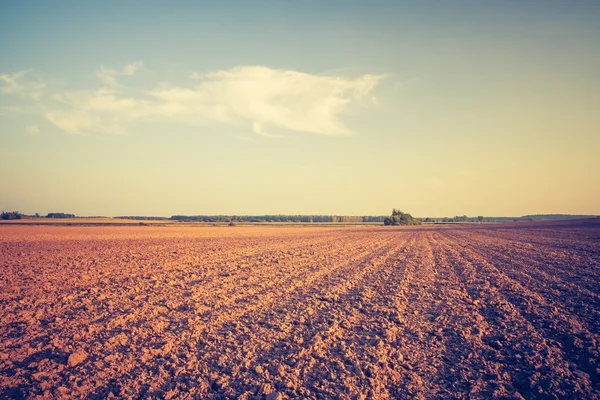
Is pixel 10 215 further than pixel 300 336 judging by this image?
Yes

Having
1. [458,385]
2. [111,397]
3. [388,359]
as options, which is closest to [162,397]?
[111,397]

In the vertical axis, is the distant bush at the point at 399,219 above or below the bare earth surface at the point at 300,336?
above

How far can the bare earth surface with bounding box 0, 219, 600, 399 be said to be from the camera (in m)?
4.75

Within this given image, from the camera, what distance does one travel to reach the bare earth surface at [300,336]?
4.75m

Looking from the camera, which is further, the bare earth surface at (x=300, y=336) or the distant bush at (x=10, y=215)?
the distant bush at (x=10, y=215)

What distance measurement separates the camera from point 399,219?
110125 millimetres

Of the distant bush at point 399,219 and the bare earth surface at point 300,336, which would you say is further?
the distant bush at point 399,219

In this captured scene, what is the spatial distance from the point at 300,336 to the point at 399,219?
108102 mm

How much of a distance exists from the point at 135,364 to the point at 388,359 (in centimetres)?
389

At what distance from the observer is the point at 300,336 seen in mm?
6574

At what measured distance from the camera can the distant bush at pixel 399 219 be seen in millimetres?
108562

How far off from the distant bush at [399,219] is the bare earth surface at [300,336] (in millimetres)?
97362

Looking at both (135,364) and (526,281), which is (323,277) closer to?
(526,281)

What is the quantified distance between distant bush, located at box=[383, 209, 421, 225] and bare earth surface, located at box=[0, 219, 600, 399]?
97.4 meters
